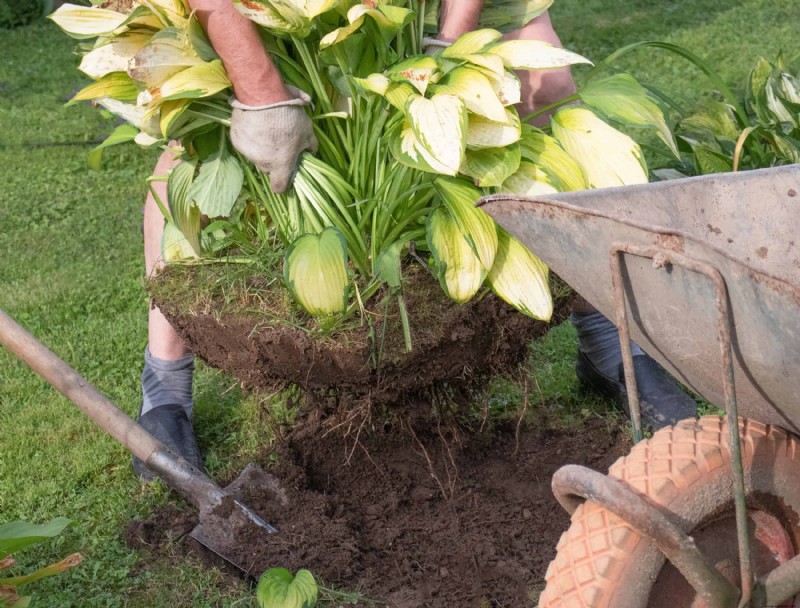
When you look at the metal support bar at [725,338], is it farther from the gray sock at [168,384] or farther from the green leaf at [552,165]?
the gray sock at [168,384]

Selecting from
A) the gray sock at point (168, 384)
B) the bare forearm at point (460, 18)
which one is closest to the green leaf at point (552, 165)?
the bare forearm at point (460, 18)

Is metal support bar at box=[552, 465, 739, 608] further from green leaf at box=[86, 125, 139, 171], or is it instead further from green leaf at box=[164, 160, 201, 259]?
green leaf at box=[86, 125, 139, 171]

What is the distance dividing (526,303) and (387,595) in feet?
2.18

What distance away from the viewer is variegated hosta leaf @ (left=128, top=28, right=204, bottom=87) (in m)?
1.92

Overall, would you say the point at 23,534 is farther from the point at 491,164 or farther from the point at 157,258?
the point at 491,164

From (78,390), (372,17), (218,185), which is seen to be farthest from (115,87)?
(78,390)

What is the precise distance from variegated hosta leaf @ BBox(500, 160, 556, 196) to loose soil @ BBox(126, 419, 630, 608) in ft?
2.03

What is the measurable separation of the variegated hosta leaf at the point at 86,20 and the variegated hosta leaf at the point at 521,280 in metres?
0.90

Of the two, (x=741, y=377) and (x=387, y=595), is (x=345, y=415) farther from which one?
(x=741, y=377)

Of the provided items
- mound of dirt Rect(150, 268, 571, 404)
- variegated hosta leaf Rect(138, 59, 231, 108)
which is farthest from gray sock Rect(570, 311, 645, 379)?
variegated hosta leaf Rect(138, 59, 231, 108)

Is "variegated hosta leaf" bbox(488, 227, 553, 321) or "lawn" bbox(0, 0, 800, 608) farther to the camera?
"lawn" bbox(0, 0, 800, 608)

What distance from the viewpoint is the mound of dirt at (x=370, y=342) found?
1940 mm

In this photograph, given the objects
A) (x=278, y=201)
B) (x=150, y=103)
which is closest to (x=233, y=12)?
(x=150, y=103)

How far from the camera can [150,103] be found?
193 cm
